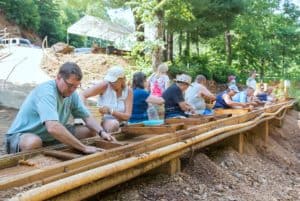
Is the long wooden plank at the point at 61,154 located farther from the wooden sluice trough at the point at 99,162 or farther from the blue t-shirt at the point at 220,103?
the blue t-shirt at the point at 220,103

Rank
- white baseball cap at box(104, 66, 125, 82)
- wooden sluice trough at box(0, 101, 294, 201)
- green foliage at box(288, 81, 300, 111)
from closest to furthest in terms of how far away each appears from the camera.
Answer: wooden sluice trough at box(0, 101, 294, 201) → white baseball cap at box(104, 66, 125, 82) → green foliage at box(288, 81, 300, 111)

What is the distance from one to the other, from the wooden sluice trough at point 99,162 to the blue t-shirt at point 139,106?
3.03 feet

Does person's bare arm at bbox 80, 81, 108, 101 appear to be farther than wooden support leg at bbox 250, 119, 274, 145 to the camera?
No

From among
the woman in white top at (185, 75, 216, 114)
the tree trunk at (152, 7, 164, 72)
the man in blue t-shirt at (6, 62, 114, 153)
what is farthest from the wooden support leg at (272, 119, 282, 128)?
the man in blue t-shirt at (6, 62, 114, 153)

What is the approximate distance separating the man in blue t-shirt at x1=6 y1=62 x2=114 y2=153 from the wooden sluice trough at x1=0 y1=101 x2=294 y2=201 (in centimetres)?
14

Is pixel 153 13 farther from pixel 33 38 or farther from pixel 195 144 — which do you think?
pixel 33 38

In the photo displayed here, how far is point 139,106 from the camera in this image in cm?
604

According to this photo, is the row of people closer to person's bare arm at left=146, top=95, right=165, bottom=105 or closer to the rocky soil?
person's bare arm at left=146, top=95, right=165, bottom=105

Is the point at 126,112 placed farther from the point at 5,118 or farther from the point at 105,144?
the point at 5,118

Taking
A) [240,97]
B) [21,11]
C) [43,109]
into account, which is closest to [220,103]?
[240,97]

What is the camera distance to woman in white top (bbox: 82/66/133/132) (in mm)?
5273

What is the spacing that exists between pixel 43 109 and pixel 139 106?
2.53 meters

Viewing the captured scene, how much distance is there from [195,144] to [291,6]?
2641cm

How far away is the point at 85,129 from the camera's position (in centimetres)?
455
